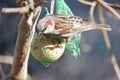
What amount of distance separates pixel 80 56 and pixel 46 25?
184 cm

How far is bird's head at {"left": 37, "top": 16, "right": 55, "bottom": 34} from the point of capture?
1.71 meters

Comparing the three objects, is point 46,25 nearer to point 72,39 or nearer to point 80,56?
point 72,39

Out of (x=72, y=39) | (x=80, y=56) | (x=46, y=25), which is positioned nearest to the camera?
(x=46, y=25)

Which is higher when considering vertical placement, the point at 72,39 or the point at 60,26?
the point at 60,26

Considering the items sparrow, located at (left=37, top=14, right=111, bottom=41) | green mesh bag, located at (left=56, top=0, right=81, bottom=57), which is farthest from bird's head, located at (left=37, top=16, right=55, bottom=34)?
green mesh bag, located at (left=56, top=0, right=81, bottom=57)

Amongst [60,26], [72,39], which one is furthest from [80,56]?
[60,26]

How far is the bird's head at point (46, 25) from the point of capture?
1713 millimetres

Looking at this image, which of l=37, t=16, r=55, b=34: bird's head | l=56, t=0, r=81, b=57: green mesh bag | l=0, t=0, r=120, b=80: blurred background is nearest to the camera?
l=37, t=16, r=55, b=34: bird's head

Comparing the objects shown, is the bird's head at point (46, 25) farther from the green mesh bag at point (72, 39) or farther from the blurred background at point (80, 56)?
the blurred background at point (80, 56)

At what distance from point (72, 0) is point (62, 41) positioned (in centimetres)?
172

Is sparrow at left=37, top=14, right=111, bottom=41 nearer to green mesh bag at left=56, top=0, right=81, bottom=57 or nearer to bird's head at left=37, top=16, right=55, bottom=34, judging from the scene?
bird's head at left=37, top=16, right=55, bottom=34

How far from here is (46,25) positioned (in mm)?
1779

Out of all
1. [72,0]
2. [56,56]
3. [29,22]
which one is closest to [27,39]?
[29,22]

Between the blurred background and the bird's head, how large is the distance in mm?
1659
